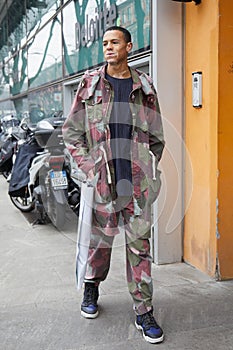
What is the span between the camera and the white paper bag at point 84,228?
2709 mm

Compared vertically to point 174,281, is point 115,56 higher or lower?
higher

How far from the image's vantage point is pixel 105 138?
262 centimetres

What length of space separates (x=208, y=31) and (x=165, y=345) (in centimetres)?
213

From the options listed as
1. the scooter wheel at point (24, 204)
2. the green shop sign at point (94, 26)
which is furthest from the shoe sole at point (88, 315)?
the scooter wheel at point (24, 204)

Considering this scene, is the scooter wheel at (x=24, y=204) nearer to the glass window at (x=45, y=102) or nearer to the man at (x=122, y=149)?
the glass window at (x=45, y=102)

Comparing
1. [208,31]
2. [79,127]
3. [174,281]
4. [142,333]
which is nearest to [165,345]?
[142,333]

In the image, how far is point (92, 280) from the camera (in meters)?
2.91

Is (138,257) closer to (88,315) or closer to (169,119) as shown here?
(88,315)

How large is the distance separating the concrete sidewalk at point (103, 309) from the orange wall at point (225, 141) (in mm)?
246

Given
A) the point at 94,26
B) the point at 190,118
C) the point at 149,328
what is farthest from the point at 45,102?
the point at 149,328

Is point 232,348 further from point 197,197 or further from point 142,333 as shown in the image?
point 197,197

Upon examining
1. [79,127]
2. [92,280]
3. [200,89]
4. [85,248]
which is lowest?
[92,280]

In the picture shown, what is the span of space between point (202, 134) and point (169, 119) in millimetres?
376

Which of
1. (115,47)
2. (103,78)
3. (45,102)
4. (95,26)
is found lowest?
(103,78)
